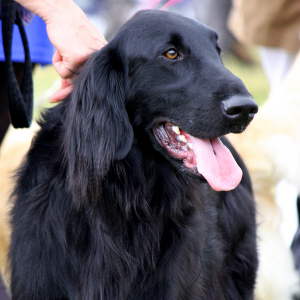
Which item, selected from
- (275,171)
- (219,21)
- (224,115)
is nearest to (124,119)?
(224,115)

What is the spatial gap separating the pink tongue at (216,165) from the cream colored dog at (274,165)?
159cm

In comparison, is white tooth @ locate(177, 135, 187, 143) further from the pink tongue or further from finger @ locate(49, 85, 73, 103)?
finger @ locate(49, 85, 73, 103)

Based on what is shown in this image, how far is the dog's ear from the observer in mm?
2162

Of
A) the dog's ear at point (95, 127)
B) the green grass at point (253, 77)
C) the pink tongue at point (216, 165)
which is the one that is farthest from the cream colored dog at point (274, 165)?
the green grass at point (253, 77)

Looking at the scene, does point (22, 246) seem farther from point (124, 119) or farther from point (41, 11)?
point (41, 11)

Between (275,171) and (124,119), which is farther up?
(124,119)

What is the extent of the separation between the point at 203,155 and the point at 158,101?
35 centimetres

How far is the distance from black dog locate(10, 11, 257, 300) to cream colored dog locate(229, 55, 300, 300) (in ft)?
5.38

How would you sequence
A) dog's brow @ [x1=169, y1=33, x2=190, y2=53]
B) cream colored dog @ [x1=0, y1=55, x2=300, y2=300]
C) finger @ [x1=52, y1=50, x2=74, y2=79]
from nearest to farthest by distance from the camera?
dog's brow @ [x1=169, y1=33, x2=190, y2=53]
finger @ [x1=52, y1=50, x2=74, y2=79]
cream colored dog @ [x1=0, y1=55, x2=300, y2=300]

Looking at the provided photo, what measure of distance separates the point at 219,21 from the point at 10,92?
588 centimetres

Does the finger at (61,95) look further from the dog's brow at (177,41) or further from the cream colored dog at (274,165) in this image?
the cream colored dog at (274,165)

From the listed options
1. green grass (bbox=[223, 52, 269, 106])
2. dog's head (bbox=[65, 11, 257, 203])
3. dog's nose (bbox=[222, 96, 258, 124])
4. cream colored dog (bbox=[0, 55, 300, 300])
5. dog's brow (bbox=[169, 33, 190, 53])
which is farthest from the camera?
green grass (bbox=[223, 52, 269, 106])

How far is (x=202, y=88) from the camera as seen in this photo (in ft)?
7.07

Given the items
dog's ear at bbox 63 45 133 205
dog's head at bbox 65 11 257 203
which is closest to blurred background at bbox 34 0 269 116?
dog's head at bbox 65 11 257 203
